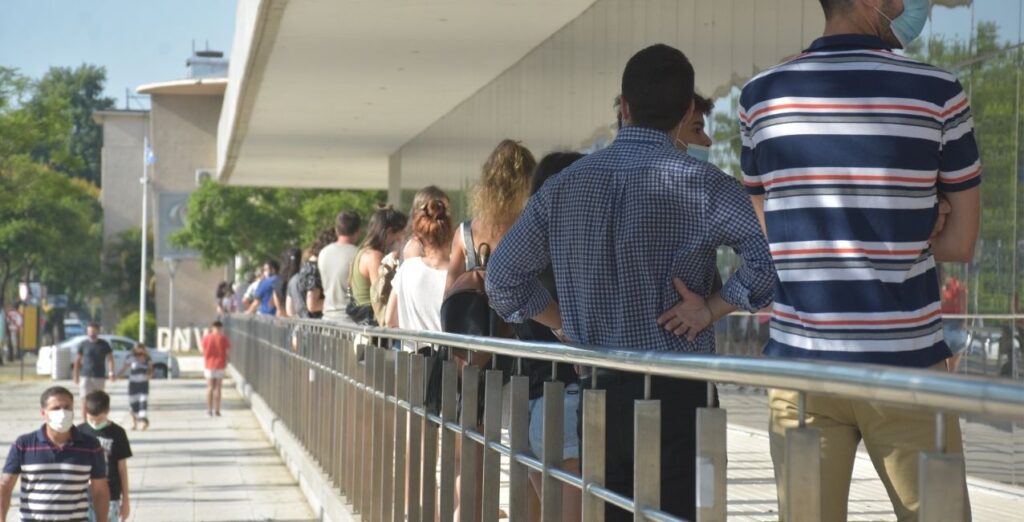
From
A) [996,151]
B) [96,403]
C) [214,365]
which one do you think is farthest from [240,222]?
[996,151]

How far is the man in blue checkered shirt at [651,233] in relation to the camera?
182 inches

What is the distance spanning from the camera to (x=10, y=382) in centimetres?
5100

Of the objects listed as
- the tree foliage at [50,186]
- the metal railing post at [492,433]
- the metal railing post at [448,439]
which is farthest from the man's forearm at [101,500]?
the tree foliage at [50,186]

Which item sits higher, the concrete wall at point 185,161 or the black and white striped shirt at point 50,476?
the concrete wall at point 185,161

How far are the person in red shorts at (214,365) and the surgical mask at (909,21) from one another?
29405 millimetres

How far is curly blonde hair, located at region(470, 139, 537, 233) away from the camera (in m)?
6.91

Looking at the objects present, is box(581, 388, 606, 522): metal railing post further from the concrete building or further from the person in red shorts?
the concrete building

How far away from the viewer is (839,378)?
2658 mm

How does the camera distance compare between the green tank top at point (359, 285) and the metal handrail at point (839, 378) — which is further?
the green tank top at point (359, 285)

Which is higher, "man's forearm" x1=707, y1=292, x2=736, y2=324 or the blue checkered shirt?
the blue checkered shirt

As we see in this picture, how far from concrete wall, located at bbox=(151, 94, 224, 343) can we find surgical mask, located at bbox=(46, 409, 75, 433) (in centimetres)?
8254

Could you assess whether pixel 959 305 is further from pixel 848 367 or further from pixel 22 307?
pixel 22 307

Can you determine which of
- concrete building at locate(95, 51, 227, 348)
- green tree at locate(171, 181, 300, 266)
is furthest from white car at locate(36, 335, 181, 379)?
concrete building at locate(95, 51, 227, 348)

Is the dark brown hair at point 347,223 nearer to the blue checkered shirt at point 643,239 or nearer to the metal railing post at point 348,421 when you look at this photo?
the metal railing post at point 348,421
